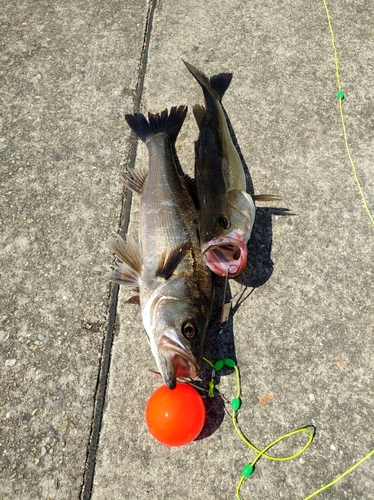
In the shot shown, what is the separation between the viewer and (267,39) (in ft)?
16.2

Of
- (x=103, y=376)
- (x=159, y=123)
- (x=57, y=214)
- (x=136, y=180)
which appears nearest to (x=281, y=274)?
(x=136, y=180)

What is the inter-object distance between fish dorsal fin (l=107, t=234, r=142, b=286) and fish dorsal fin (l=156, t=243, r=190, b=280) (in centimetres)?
22

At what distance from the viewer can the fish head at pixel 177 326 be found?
2.75 metres

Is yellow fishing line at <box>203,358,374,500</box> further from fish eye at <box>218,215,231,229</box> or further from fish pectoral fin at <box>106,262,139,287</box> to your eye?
fish eye at <box>218,215,231,229</box>

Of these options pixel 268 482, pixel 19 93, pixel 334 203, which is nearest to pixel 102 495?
pixel 268 482

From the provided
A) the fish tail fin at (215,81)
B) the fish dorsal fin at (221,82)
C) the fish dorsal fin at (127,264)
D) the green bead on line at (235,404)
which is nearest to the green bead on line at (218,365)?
the green bead on line at (235,404)

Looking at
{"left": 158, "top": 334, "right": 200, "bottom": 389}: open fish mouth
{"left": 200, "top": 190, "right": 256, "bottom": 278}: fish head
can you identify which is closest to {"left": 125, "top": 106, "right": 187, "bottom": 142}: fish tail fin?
{"left": 200, "top": 190, "right": 256, "bottom": 278}: fish head

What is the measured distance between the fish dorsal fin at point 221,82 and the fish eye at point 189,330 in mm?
2468

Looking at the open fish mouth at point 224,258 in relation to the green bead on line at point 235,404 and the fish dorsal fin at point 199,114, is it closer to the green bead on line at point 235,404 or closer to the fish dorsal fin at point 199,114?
the green bead on line at point 235,404

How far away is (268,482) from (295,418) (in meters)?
0.46

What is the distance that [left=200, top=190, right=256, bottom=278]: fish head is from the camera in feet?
10.2

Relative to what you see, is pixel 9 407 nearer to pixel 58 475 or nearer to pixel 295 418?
pixel 58 475

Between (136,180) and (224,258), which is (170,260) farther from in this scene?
(136,180)

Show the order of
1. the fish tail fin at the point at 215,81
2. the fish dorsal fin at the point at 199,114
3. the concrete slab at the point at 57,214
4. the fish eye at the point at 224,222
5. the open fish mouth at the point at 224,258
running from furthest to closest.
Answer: the fish tail fin at the point at 215,81, the fish dorsal fin at the point at 199,114, the fish eye at the point at 224,222, the open fish mouth at the point at 224,258, the concrete slab at the point at 57,214
